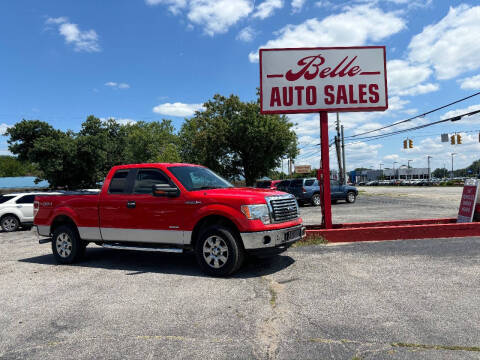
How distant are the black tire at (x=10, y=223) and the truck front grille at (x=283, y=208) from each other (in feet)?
43.5

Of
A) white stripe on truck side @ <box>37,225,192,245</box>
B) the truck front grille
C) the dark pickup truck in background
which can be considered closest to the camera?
the truck front grille

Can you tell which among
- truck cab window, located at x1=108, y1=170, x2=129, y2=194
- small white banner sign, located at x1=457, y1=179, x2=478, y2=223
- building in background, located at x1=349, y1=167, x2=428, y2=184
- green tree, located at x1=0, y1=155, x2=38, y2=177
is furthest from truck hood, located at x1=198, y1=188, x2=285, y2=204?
building in background, located at x1=349, y1=167, x2=428, y2=184

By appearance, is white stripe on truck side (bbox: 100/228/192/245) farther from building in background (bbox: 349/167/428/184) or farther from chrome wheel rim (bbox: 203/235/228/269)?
building in background (bbox: 349/167/428/184)

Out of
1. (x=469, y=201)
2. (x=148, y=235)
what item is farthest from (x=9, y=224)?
(x=469, y=201)

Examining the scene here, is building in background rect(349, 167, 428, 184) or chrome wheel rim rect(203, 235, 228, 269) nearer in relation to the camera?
chrome wheel rim rect(203, 235, 228, 269)

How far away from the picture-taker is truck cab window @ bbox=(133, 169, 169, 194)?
678 centimetres

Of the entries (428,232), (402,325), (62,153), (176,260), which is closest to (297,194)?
(428,232)

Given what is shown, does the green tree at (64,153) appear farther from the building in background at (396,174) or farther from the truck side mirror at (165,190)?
the building in background at (396,174)

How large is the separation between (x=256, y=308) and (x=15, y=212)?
14.2m

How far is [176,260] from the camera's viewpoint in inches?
296

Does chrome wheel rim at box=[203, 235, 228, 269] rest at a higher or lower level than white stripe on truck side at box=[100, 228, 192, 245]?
lower

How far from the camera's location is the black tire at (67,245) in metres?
7.38

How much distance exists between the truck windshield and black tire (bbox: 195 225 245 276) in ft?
3.24

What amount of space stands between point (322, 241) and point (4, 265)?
22.9 feet
